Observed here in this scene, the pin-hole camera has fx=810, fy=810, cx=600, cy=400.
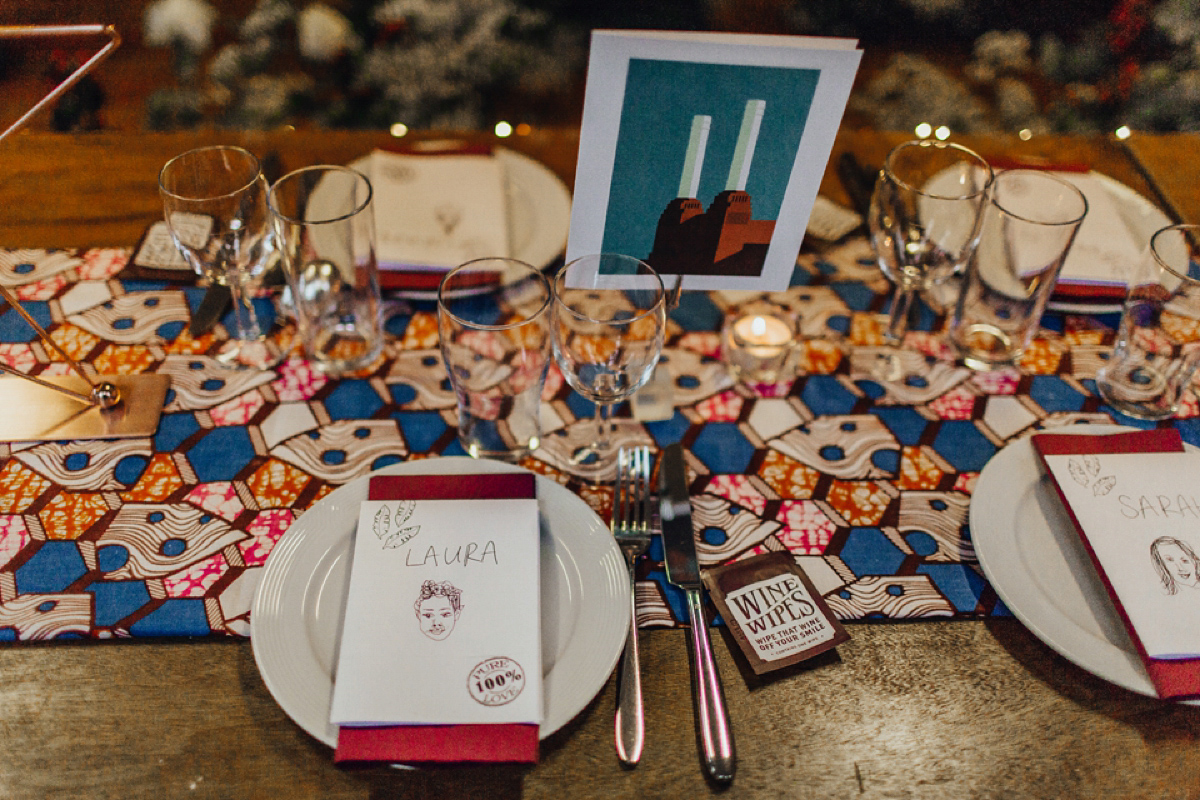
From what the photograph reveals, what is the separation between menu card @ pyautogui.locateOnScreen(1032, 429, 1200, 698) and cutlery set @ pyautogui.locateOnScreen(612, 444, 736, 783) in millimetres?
369

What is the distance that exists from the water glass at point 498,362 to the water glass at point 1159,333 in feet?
2.25

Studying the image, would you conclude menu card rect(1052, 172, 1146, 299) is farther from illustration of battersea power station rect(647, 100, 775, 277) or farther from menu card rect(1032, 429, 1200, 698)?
illustration of battersea power station rect(647, 100, 775, 277)

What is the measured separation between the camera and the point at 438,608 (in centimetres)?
70

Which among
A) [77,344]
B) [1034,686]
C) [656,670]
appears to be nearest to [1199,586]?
[1034,686]

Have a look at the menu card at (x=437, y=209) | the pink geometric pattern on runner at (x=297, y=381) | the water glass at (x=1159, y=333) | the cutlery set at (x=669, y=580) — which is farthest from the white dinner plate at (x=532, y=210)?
the water glass at (x=1159, y=333)

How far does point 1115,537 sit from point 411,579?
2.17 ft

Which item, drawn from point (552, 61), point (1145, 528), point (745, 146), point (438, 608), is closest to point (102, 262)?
point (438, 608)

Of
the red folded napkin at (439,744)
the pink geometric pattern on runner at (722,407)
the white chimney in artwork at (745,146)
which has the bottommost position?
the red folded napkin at (439,744)

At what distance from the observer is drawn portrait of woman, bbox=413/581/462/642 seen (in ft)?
2.24

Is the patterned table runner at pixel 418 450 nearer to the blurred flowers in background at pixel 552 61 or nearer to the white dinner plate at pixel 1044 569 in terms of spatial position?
the white dinner plate at pixel 1044 569

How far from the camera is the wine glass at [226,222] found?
84 centimetres

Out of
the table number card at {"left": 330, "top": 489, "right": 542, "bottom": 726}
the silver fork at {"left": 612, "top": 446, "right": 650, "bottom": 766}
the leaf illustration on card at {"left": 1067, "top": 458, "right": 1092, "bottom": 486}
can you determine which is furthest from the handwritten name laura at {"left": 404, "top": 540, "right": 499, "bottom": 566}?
the leaf illustration on card at {"left": 1067, "top": 458, "right": 1092, "bottom": 486}

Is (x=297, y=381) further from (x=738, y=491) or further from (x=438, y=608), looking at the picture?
(x=738, y=491)

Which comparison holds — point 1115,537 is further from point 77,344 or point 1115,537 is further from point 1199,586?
point 77,344
